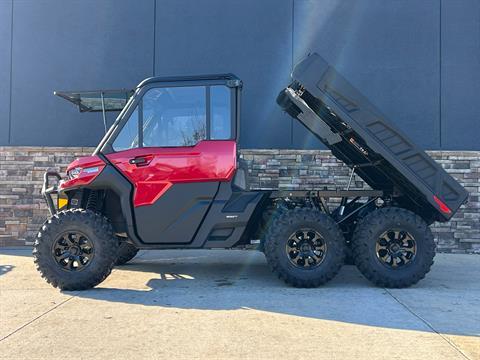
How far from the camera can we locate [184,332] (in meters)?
3.93

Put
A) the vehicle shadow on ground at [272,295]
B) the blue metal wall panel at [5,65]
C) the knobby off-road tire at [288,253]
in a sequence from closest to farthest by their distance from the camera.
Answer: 1. the vehicle shadow on ground at [272,295]
2. the knobby off-road tire at [288,253]
3. the blue metal wall panel at [5,65]

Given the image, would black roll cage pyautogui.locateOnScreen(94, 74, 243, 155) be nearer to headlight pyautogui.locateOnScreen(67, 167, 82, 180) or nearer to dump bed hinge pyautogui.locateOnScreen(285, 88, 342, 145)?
headlight pyautogui.locateOnScreen(67, 167, 82, 180)

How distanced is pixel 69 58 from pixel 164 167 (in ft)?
18.3

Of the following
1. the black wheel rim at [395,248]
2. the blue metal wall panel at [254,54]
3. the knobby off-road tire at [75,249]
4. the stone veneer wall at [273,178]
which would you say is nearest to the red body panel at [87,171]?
the knobby off-road tire at [75,249]

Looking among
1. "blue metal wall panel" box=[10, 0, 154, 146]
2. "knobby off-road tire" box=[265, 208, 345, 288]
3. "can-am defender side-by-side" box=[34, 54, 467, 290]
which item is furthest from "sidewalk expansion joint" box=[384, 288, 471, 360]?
"blue metal wall panel" box=[10, 0, 154, 146]

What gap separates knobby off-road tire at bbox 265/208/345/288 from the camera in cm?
546

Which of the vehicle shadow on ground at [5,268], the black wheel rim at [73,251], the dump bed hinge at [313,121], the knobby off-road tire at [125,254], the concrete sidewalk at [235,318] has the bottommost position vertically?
the vehicle shadow on ground at [5,268]

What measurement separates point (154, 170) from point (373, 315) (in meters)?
3.18

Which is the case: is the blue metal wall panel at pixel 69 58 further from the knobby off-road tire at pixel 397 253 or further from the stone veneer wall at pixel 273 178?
the knobby off-road tire at pixel 397 253

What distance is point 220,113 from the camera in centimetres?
562

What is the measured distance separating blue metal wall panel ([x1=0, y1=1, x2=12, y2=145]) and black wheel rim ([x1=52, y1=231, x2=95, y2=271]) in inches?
206

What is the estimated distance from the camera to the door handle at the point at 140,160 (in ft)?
18.0

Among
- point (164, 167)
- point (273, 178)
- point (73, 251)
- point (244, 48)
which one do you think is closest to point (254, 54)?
point (244, 48)

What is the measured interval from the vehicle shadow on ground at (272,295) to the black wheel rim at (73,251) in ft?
1.31
